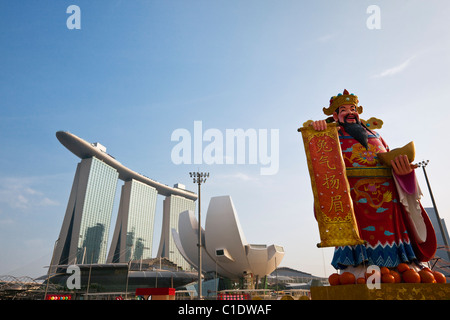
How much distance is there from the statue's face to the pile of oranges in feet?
17.9

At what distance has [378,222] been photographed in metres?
9.83

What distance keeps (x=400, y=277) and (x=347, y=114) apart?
6.04 metres

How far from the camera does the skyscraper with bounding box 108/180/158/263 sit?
341 ft

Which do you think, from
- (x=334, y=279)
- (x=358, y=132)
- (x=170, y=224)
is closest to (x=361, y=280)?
(x=334, y=279)

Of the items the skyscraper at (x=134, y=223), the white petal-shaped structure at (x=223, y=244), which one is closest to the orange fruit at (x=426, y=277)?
the white petal-shaped structure at (x=223, y=244)

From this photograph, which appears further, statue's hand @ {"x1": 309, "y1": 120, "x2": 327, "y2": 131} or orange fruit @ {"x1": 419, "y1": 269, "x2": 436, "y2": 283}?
statue's hand @ {"x1": 309, "y1": 120, "x2": 327, "y2": 131}

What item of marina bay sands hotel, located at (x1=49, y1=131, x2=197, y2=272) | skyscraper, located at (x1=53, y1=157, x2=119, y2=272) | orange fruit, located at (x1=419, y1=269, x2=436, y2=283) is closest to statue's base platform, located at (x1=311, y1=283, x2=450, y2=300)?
orange fruit, located at (x1=419, y1=269, x2=436, y2=283)

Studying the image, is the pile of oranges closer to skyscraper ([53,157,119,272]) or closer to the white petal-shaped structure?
the white petal-shaped structure

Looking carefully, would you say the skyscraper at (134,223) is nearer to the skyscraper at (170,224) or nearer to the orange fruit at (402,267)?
the skyscraper at (170,224)

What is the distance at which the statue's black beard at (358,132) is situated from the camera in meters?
11.0

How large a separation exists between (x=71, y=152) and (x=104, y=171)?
11384mm
